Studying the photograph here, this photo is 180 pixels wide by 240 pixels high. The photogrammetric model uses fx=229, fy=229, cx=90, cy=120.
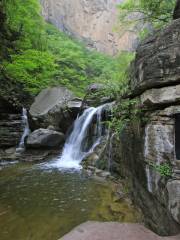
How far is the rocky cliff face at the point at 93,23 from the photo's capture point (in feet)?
134

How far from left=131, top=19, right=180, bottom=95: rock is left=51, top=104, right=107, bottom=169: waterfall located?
6.71 meters

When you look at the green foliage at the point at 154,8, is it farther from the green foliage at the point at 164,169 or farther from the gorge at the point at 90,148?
the green foliage at the point at 164,169

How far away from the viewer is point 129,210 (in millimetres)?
5008

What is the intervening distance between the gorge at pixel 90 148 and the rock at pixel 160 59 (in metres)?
0.02

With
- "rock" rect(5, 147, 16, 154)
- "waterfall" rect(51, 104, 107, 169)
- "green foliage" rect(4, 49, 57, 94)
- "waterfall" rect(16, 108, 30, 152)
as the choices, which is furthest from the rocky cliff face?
"rock" rect(5, 147, 16, 154)

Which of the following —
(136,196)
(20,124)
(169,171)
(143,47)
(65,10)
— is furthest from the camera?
(65,10)

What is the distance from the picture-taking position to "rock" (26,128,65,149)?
38.5 ft

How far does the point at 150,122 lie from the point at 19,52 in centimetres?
1265

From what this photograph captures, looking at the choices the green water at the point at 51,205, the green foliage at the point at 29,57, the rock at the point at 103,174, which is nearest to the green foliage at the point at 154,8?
the green foliage at the point at 29,57

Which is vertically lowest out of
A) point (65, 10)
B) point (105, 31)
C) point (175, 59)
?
point (175, 59)

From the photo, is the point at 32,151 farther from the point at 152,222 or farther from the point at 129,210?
the point at 152,222

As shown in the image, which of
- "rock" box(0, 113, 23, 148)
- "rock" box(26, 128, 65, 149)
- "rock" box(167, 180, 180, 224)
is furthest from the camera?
"rock" box(0, 113, 23, 148)

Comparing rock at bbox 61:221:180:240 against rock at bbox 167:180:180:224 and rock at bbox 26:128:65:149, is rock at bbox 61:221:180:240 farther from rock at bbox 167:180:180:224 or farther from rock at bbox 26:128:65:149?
rock at bbox 26:128:65:149

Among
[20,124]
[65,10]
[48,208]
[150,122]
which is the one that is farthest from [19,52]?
[65,10]
